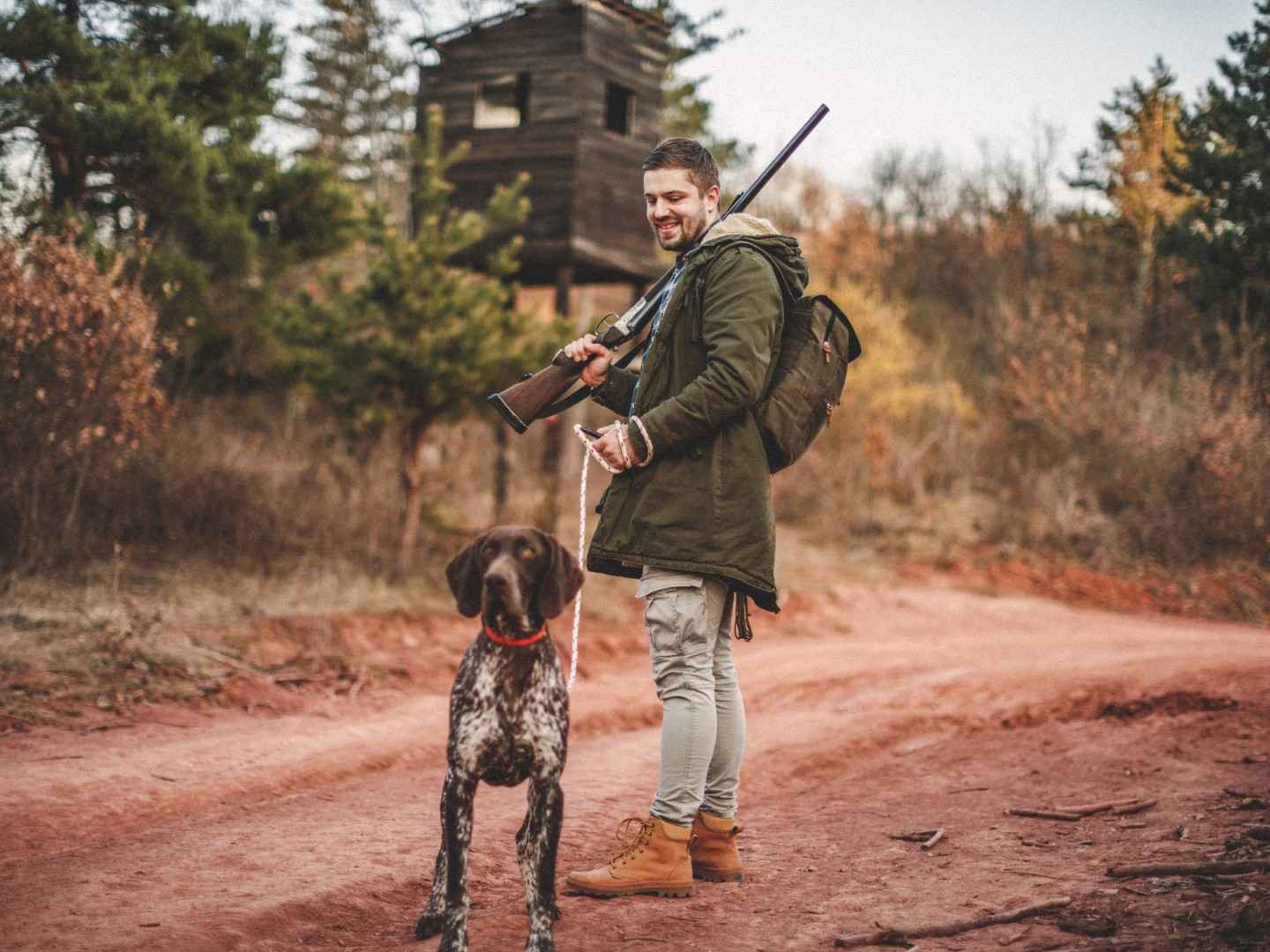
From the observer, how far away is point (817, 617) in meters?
12.2

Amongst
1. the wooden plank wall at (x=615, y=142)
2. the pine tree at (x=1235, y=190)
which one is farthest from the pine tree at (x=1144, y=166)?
the wooden plank wall at (x=615, y=142)

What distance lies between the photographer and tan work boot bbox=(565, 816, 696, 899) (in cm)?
367

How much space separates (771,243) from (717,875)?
238 cm

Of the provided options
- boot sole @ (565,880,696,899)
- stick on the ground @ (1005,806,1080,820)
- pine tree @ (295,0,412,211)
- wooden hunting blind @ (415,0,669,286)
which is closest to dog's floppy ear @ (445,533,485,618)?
boot sole @ (565,880,696,899)

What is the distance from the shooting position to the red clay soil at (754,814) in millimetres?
3354

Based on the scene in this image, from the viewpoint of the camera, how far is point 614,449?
142 inches

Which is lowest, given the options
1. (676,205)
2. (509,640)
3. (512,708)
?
(512,708)

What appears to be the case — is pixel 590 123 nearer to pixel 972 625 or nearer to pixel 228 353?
pixel 228 353

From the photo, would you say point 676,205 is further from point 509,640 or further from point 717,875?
point 717,875

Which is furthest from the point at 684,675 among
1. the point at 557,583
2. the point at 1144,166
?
the point at 1144,166

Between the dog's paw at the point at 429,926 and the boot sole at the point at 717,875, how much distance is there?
39.8 inches

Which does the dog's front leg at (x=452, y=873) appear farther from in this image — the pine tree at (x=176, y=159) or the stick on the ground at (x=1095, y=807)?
the pine tree at (x=176, y=159)

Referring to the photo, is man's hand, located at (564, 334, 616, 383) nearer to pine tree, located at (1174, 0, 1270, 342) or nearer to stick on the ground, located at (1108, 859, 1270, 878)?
stick on the ground, located at (1108, 859, 1270, 878)

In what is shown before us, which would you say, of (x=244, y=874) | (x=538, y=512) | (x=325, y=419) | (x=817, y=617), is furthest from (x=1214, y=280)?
(x=244, y=874)
